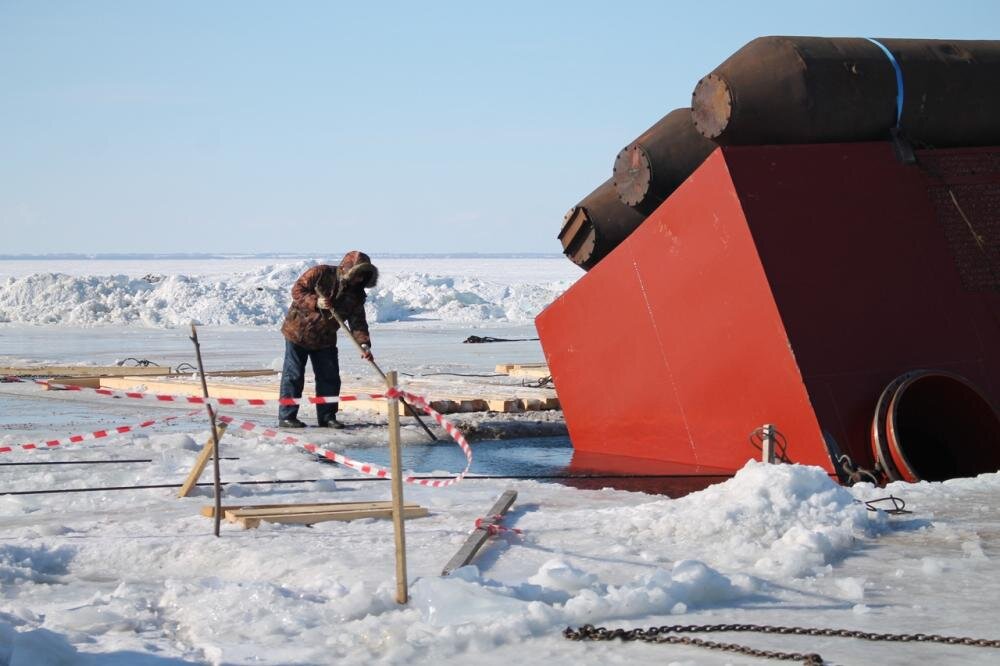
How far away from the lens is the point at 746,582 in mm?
4742

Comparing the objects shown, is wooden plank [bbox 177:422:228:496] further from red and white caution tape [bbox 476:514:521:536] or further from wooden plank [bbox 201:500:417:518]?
red and white caution tape [bbox 476:514:521:536]

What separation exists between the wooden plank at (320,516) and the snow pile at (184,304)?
30.9 m

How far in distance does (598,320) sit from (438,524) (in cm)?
326

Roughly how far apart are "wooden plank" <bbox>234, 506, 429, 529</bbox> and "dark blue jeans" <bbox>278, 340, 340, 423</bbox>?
458cm

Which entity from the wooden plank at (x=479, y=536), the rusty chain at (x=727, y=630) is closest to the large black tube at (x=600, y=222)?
the wooden plank at (x=479, y=536)

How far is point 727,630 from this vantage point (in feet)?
13.8

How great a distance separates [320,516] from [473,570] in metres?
1.54

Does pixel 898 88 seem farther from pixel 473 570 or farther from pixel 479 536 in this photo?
pixel 473 570

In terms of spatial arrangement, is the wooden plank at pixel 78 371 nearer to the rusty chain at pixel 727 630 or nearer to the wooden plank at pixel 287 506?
the wooden plank at pixel 287 506

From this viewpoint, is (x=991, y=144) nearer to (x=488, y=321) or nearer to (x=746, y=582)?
(x=746, y=582)

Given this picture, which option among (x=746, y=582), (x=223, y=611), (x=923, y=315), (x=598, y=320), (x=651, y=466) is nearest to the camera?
(x=223, y=611)

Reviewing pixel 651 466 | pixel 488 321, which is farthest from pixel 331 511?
pixel 488 321

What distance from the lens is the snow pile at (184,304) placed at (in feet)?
122

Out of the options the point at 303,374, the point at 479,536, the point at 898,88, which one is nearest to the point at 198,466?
the point at 479,536
